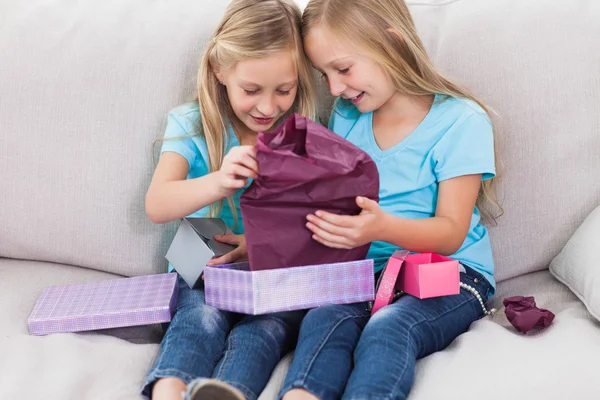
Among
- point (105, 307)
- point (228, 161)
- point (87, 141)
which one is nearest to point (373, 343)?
point (228, 161)

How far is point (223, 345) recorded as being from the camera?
4.30 ft

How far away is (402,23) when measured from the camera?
1.46 meters

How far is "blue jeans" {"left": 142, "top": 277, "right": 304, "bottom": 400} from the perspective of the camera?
1.20m

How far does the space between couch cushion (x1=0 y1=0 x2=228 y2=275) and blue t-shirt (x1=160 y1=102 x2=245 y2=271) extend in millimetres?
78

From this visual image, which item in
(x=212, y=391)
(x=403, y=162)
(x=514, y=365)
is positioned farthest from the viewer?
(x=403, y=162)

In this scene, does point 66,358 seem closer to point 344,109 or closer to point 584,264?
point 344,109

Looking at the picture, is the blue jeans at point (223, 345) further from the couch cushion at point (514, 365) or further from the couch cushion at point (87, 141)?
the couch cushion at point (87, 141)

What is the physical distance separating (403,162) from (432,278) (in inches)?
11.1

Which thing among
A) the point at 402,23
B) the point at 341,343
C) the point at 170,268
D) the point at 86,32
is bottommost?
the point at 170,268

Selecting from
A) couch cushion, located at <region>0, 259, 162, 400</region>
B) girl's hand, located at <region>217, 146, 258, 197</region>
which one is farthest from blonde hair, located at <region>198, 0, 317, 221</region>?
couch cushion, located at <region>0, 259, 162, 400</region>

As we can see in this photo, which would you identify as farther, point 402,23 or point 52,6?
point 52,6

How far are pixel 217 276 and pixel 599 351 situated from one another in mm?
639

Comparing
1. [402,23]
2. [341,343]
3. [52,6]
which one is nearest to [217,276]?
[341,343]

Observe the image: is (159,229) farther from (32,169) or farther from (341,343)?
(341,343)
